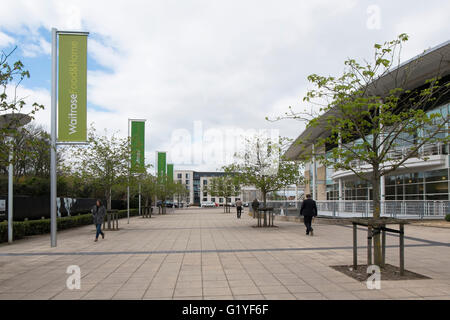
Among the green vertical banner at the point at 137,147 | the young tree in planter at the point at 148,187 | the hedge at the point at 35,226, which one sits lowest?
the hedge at the point at 35,226

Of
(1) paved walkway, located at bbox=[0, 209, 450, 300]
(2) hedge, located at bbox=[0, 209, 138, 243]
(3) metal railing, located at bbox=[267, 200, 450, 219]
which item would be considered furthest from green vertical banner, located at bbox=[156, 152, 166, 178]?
(1) paved walkway, located at bbox=[0, 209, 450, 300]

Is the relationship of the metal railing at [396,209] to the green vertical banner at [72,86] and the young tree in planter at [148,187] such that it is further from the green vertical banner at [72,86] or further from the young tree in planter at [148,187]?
the young tree in planter at [148,187]

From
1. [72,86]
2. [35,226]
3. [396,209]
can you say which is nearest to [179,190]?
[396,209]

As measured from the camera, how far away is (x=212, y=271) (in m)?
7.51

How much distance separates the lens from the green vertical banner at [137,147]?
2036 centimetres

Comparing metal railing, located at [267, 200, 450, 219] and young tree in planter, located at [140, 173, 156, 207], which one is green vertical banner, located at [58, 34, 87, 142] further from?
young tree in planter, located at [140, 173, 156, 207]

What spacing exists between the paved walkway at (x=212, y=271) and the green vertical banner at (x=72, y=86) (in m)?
4.01

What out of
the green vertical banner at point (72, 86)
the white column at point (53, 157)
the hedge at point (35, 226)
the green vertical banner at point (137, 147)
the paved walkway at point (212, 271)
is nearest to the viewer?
the paved walkway at point (212, 271)

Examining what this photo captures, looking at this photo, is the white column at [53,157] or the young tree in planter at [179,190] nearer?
the white column at [53,157]

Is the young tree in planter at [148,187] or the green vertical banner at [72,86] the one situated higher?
the green vertical banner at [72,86]

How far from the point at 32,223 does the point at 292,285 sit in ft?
44.4

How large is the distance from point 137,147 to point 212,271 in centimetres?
1476

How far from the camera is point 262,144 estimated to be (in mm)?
19891

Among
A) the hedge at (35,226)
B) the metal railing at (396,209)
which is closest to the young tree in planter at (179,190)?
the hedge at (35,226)
